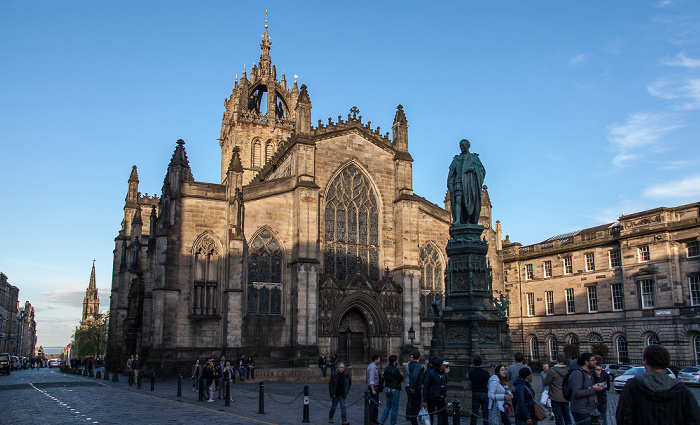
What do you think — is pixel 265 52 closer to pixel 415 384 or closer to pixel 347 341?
pixel 347 341

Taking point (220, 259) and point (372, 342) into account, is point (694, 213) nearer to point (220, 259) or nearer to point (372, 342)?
point (372, 342)

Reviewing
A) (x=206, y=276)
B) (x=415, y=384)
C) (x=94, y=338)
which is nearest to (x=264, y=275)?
(x=206, y=276)

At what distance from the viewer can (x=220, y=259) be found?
31.6 meters

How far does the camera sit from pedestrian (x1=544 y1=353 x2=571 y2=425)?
9789mm

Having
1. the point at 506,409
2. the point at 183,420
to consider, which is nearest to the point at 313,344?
the point at 183,420

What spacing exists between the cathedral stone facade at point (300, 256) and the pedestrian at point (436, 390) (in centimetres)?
2024

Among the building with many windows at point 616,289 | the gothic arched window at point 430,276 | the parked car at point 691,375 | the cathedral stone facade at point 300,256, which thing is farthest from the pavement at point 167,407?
the building with many windows at point 616,289

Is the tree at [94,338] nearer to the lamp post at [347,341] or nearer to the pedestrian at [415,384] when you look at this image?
the lamp post at [347,341]

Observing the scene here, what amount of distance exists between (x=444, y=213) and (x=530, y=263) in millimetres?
15671

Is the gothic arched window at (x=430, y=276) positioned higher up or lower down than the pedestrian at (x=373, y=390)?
higher up

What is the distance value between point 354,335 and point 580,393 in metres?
26.5

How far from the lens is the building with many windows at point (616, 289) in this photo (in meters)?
37.5

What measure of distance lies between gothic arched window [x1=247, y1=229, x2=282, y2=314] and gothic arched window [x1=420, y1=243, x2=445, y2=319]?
956 cm

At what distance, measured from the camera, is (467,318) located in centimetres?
1426
